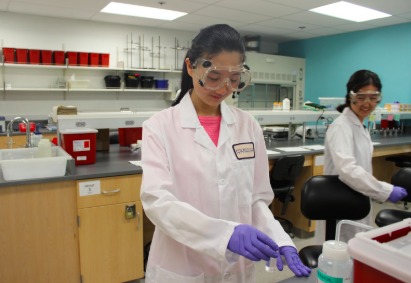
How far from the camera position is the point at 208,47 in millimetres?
994

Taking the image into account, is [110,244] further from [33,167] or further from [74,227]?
[33,167]

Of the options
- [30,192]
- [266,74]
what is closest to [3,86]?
[30,192]

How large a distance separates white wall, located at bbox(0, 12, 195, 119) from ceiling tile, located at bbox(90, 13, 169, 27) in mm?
204

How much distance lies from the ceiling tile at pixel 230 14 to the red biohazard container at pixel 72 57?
2.02 metres

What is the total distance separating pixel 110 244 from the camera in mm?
2158

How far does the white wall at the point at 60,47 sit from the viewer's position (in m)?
5.03

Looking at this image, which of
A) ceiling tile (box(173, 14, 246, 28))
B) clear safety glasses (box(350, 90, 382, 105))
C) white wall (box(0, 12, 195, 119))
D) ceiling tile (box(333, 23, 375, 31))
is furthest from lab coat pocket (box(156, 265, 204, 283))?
ceiling tile (box(333, 23, 375, 31))

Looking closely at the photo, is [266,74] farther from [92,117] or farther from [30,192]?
[30,192]

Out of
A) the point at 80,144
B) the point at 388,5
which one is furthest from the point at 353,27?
the point at 80,144

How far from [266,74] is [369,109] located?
467 centimetres

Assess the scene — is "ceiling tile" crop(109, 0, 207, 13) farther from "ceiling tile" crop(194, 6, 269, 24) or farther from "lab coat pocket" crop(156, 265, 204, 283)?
"lab coat pocket" crop(156, 265, 204, 283)

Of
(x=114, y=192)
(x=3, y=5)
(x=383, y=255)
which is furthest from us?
(x=3, y=5)

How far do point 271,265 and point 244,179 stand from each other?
0.30 meters

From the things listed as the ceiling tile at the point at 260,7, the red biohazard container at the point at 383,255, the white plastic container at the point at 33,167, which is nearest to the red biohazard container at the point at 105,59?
the ceiling tile at the point at 260,7
